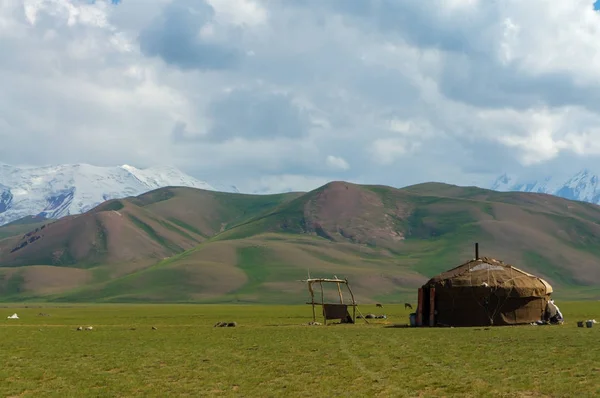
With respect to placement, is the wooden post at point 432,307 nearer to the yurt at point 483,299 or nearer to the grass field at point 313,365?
the yurt at point 483,299

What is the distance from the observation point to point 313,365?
96.6 feet

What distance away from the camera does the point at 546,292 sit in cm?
5425

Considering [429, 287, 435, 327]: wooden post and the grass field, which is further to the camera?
[429, 287, 435, 327]: wooden post

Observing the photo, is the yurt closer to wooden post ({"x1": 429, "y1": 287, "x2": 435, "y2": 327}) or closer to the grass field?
wooden post ({"x1": 429, "y1": 287, "x2": 435, "y2": 327})

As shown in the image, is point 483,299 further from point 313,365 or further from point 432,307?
point 313,365

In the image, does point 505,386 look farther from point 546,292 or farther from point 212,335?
point 546,292

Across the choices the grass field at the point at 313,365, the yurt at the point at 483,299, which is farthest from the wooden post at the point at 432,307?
the grass field at the point at 313,365

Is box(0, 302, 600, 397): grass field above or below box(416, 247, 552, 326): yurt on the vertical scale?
below

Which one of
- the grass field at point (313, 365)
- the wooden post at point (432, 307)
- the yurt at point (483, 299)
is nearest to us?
the grass field at point (313, 365)

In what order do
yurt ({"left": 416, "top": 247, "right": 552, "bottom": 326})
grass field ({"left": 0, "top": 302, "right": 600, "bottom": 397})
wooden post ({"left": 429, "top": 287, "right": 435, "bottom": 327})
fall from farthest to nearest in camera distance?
wooden post ({"left": 429, "top": 287, "right": 435, "bottom": 327}) → yurt ({"left": 416, "top": 247, "right": 552, "bottom": 326}) → grass field ({"left": 0, "top": 302, "right": 600, "bottom": 397})

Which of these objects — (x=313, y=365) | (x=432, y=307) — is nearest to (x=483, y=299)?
(x=432, y=307)

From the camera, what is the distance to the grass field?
23469 mm

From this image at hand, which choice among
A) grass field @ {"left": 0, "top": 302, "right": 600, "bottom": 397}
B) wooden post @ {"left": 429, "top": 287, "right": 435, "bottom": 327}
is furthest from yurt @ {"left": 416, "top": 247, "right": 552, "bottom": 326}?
grass field @ {"left": 0, "top": 302, "right": 600, "bottom": 397}

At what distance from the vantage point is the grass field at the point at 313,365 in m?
23.5
